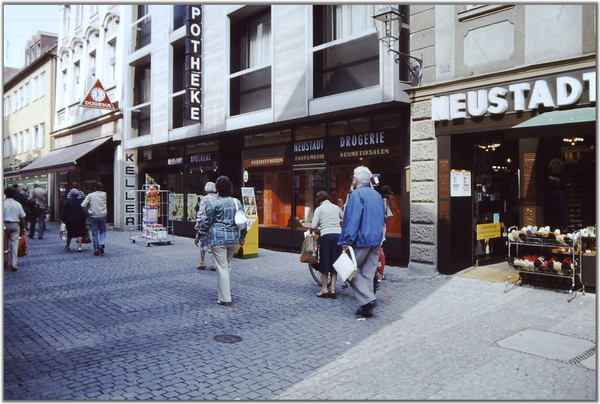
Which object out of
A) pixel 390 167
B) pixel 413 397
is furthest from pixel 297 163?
pixel 413 397

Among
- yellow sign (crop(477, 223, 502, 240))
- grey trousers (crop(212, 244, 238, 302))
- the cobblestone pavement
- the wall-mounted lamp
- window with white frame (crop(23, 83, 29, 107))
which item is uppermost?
window with white frame (crop(23, 83, 29, 107))

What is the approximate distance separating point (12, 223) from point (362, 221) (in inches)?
290

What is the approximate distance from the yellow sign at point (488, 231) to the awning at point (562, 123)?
2737 millimetres

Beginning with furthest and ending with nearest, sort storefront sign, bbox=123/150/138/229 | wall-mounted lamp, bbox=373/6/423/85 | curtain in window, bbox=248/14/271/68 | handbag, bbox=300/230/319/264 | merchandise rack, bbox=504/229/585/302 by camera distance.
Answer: storefront sign, bbox=123/150/138/229, curtain in window, bbox=248/14/271/68, wall-mounted lamp, bbox=373/6/423/85, handbag, bbox=300/230/319/264, merchandise rack, bbox=504/229/585/302

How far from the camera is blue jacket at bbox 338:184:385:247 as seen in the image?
6324 millimetres

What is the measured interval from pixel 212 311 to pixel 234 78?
9.73 meters

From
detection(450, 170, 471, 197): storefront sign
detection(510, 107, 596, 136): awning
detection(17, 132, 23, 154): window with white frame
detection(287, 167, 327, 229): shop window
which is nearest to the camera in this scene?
detection(510, 107, 596, 136): awning

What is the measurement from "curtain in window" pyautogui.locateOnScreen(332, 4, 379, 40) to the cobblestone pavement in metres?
5.89

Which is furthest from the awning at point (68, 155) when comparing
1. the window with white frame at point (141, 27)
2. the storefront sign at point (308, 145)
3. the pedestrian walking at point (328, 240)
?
the pedestrian walking at point (328, 240)

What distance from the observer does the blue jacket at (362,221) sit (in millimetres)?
6324

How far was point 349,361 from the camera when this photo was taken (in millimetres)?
4832

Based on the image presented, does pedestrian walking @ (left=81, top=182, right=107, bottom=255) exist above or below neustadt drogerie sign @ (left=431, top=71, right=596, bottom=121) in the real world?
below

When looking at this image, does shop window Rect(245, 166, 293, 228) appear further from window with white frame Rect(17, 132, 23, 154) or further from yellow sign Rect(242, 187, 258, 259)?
window with white frame Rect(17, 132, 23, 154)

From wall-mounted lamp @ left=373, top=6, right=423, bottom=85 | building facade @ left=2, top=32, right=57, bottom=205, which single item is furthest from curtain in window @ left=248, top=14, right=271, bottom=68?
building facade @ left=2, top=32, right=57, bottom=205
